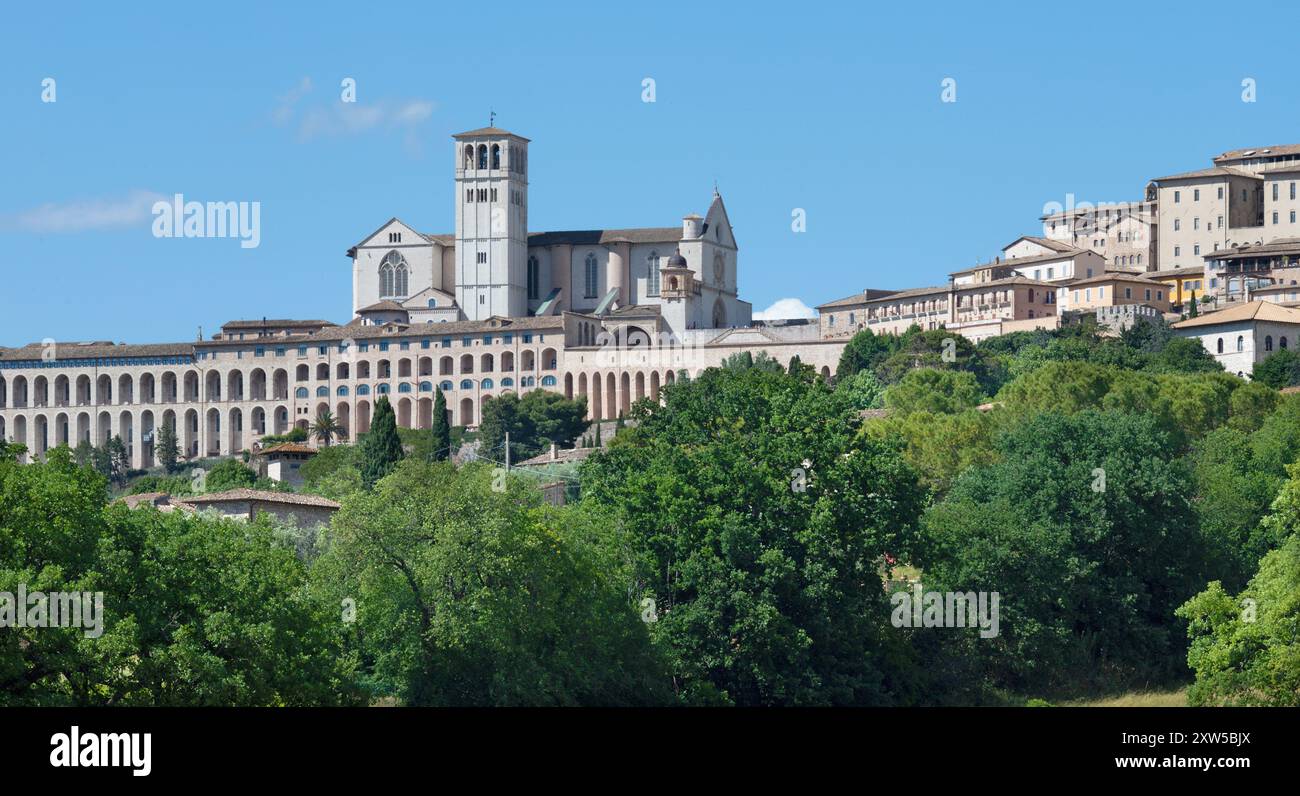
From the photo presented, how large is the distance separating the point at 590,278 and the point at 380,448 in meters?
51.9

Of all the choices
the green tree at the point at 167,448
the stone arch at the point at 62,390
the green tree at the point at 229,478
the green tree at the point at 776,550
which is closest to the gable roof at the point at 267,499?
the green tree at the point at 776,550

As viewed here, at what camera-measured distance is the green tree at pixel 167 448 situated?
131 meters

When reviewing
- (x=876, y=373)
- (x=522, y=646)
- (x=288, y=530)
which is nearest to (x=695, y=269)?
(x=876, y=373)

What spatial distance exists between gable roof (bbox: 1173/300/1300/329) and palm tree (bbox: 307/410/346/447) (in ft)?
150

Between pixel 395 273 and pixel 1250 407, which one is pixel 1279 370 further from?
pixel 395 273

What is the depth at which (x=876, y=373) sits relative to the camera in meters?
112

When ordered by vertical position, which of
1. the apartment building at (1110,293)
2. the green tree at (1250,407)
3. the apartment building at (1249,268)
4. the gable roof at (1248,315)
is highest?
the apartment building at (1249,268)

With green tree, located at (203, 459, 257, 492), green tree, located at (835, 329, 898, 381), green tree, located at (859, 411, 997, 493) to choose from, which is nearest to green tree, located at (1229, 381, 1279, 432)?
green tree, located at (859, 411, 997, 493)

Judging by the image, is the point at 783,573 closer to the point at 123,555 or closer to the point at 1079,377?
the point at 123,555

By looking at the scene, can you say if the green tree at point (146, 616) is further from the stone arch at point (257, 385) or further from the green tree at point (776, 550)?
the stone arch at point (257, 385)

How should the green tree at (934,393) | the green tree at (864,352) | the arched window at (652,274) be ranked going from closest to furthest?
1. the green tree at (934,393)
2. the green tree at (864,352)
3. the arched window at (652,274)

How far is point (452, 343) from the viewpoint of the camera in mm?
132500

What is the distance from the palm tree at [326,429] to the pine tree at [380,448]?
32528 mm

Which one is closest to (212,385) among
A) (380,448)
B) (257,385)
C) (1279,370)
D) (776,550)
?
(257,385)
